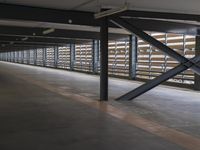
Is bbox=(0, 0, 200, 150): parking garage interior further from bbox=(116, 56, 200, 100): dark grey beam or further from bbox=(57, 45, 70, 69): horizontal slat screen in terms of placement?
bbox=(57, 45, 70, 69): horizontal slat screen

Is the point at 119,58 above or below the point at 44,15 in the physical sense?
below

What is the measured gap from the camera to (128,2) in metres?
11.0

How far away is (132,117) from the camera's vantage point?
355 inches

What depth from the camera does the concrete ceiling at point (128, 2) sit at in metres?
11.0

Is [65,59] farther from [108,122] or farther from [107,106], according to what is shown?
[108,122]

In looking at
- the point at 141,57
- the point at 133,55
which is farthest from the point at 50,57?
the point at 133,55

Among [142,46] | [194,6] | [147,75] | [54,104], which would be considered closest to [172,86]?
[147,75]

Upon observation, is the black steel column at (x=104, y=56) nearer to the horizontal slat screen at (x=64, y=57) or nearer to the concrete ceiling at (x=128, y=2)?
the concrete ceiling at (x=128, y=2)

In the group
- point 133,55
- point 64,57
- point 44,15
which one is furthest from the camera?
point 64,57

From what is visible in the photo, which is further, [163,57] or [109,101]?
[163,57]

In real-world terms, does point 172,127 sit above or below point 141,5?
below

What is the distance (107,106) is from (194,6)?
4.14 m

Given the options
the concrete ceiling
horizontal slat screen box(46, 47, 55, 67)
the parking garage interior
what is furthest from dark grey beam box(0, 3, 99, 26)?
horizontal slat screen box(46, 47, 55, 67)

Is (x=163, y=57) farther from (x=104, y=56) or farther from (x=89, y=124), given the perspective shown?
(x=89, y=124)
